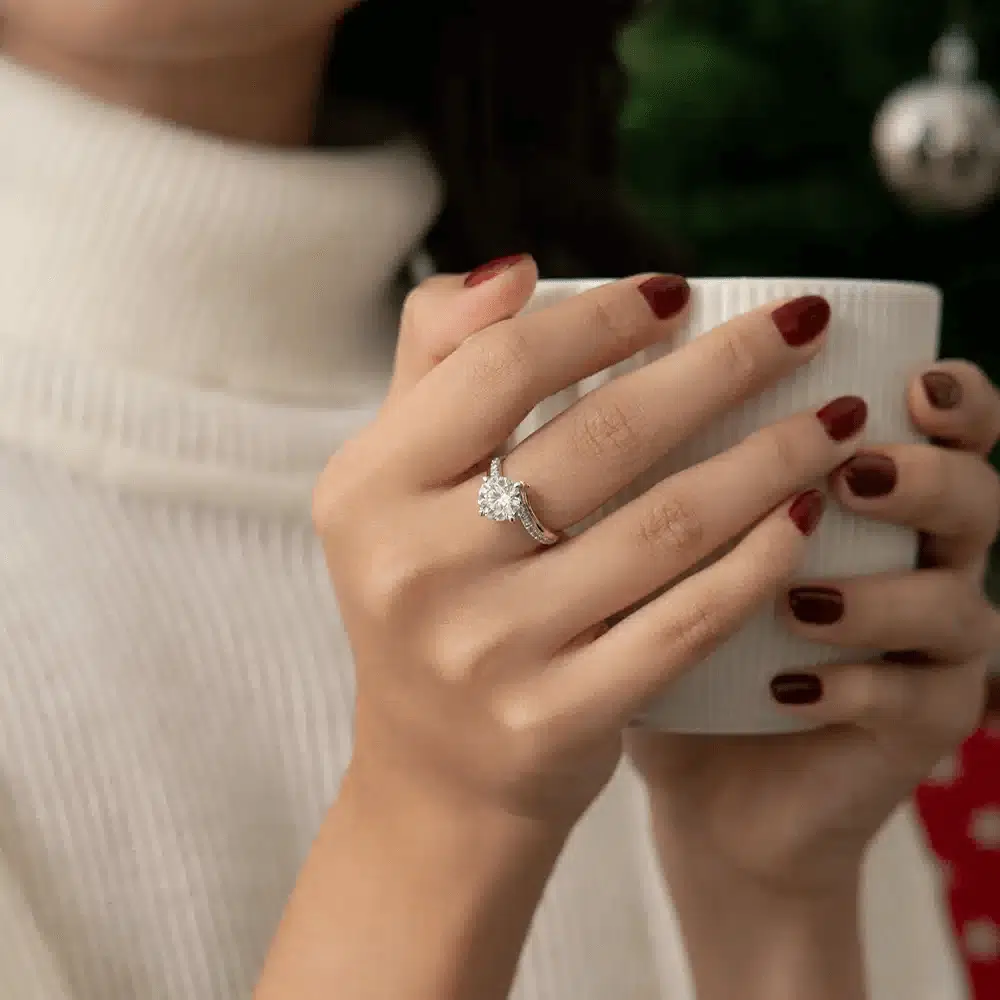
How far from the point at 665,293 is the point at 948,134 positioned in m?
0.69

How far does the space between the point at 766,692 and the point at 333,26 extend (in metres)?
0.63

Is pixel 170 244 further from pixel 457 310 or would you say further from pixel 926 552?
pixel 926 552

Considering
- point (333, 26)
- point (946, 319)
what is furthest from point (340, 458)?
point (946, 319)

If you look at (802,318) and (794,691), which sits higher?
(802,318)

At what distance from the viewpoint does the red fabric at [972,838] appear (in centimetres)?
100

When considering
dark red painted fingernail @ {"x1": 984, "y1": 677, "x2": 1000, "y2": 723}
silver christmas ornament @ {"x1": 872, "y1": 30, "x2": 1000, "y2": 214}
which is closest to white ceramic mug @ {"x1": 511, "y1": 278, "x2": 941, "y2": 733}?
silver christmas ornament @ {"x1": 872, "y1": 30, "x2": 1000, "y2": 214}

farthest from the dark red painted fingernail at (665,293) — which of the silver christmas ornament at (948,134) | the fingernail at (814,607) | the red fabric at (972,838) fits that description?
the red fabric at (972,838)

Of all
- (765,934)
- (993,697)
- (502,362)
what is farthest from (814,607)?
(993,697)

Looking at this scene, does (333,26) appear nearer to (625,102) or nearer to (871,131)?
(625,102)

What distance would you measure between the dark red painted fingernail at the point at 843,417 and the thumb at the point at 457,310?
11 cm

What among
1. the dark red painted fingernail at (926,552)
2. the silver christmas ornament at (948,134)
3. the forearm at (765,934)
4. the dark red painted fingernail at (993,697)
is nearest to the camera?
the dark red painted fingernail at (926,552)

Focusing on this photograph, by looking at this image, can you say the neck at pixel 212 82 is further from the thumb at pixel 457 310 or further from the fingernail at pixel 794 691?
the fingernail at pixel 794 691

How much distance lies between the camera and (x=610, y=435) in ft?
1.19

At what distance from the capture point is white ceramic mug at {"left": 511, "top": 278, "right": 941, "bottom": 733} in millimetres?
378
